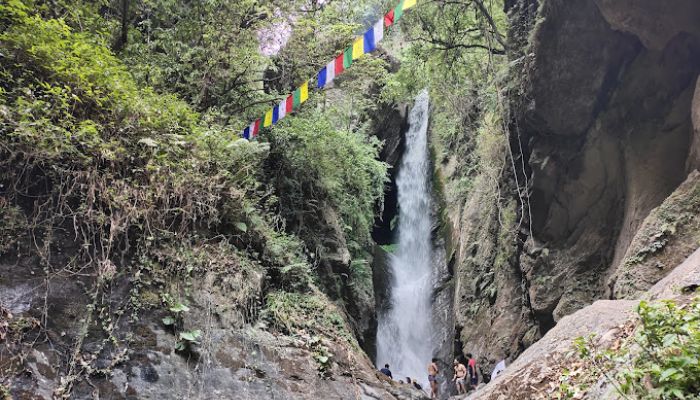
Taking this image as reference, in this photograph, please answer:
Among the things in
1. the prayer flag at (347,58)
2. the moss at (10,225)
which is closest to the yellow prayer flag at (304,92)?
the prayer flag at (347,58)

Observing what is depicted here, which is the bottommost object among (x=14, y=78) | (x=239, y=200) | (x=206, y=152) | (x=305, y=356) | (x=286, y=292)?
(x=305, y=356)

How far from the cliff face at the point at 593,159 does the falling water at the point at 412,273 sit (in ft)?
12.8

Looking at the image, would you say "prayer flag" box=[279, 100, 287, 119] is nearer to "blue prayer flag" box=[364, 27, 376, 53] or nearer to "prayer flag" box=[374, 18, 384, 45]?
"blue prayer flag" box=[364, 27, 376, 53]

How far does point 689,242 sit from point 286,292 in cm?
653

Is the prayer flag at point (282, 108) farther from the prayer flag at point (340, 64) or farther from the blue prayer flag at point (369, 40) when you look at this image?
the blue prayer flag at point (369, 40)

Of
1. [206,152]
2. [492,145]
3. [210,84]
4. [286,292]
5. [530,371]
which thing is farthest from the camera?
[492,145]

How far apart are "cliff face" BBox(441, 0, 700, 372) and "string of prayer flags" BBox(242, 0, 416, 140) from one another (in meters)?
3.89

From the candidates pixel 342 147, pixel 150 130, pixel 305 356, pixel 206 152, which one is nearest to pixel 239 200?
pixel 206 152

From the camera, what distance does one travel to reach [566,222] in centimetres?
1119

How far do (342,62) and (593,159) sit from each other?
6.11 m

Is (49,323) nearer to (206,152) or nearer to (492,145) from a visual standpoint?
(206,152)

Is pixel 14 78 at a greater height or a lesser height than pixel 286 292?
greater

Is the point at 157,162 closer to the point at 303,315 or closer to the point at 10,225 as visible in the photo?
the point at 10,225

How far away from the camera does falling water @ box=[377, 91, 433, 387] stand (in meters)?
16.8
